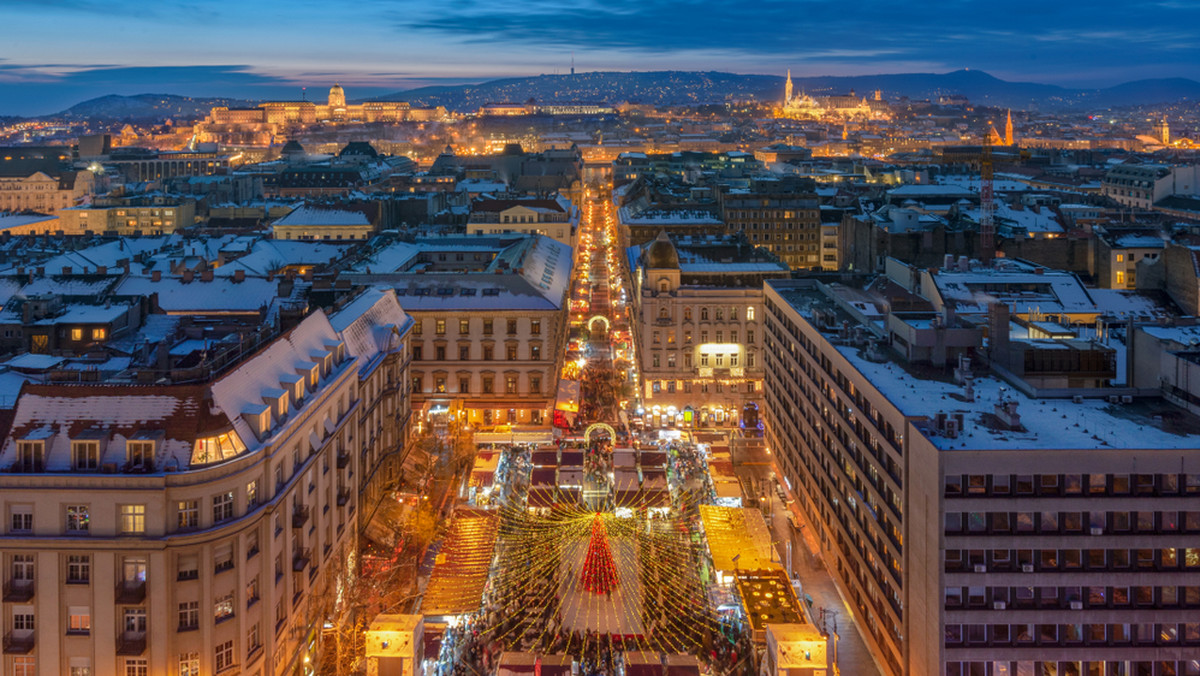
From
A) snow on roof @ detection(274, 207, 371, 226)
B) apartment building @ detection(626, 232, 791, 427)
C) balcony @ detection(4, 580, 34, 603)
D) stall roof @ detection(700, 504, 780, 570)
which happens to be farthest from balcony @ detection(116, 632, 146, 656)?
snow on roof @ detection(274, 207, 371, 226)

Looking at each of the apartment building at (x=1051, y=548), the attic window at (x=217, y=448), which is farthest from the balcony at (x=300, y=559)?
the apartment building at (x=1051, y=548)

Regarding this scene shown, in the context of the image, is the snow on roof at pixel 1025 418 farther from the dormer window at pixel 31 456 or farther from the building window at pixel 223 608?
the dormer window at pixel 31 456

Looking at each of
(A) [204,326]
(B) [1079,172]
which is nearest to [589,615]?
(A) [204,326]

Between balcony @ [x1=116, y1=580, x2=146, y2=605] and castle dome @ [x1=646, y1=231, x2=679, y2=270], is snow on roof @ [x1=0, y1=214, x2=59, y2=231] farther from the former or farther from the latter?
balcony @ [x1=116, y1=580, x2=146, y2=605]

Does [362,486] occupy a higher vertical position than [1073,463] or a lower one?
lower

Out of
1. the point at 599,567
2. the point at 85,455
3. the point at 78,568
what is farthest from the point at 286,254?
the point at 78,568

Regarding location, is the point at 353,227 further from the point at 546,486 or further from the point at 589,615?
the point at 589,615
